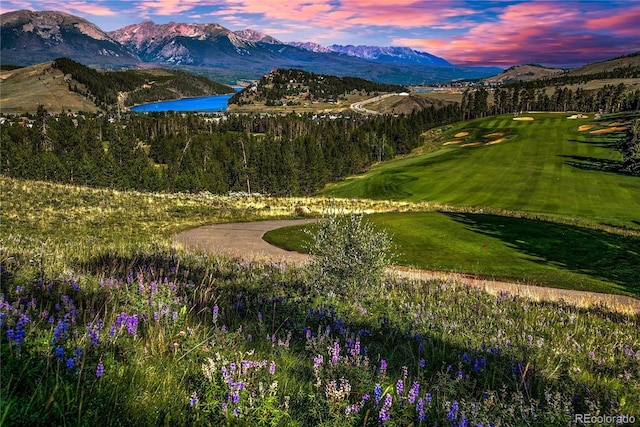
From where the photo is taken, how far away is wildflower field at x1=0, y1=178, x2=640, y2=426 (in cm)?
284

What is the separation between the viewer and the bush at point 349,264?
29.3 feet

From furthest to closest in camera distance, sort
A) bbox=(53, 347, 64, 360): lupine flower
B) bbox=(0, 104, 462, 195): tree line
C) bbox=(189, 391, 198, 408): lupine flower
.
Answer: bbox=(0, 104, 462, 195): tree line < bbox=(53, 347, 64, 360): lupine flower < bbox=(189, 391, 198, 408): lupine flower

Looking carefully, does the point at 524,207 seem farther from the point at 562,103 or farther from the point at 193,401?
the point at 562,103

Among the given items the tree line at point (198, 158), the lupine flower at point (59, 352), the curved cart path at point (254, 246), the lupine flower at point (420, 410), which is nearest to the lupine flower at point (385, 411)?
the lupine flower at point (420, 410)

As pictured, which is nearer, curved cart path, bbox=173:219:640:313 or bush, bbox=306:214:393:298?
bush, bbox=306:214:393:298

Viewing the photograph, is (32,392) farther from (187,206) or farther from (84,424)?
(187,206)

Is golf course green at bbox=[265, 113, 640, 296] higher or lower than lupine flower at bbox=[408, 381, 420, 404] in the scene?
lower

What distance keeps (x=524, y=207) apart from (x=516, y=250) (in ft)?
94.4

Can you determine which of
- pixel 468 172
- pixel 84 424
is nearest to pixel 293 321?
pixel 84 424

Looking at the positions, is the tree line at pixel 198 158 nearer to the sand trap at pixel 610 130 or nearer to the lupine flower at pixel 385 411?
the sand trap at pixel 610 130

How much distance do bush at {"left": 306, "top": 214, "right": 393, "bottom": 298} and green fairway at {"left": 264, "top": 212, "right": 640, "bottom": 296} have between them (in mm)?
5746

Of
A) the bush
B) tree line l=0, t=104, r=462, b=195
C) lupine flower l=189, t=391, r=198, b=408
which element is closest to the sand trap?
tree line l=0, t=104, r=462, b=195

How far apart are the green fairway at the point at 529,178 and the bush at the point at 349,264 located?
1457 inches

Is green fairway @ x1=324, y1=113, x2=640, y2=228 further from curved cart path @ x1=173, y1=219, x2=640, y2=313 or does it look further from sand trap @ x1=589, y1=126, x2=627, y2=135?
curved cart path @ x1=173, y1=219, x2=640, y2=313
